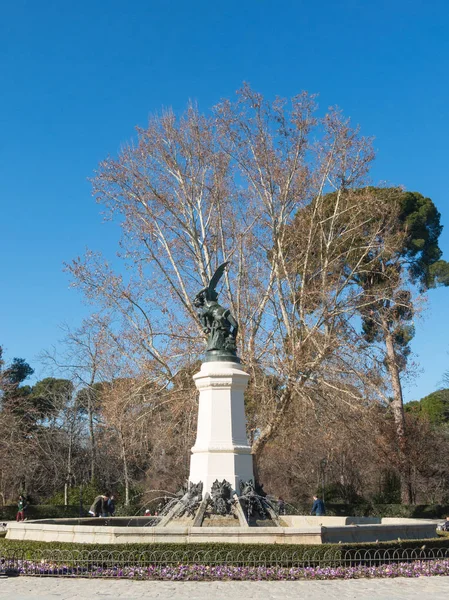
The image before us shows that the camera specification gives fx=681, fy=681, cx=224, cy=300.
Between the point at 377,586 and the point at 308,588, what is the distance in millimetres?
1223

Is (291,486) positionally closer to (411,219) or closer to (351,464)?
(351,464)

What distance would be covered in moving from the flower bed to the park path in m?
0.21

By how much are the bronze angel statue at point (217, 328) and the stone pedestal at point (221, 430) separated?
396 mm

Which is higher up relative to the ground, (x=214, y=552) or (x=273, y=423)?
(x=273, y=423)

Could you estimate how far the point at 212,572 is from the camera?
12.1 metres

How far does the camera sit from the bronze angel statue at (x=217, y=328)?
683 inches

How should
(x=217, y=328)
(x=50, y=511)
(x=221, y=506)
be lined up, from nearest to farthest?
1. (x=221, y=506)
2. (x=217, y=328)
3. (x=50, y=511)

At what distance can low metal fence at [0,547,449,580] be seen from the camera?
12.1 meters

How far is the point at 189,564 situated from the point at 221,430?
4266 mm

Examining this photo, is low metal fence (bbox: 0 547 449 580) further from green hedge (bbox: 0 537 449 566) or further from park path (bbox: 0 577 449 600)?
park path (bbox: 0 577 449 600)

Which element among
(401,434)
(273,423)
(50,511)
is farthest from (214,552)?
(401,434)

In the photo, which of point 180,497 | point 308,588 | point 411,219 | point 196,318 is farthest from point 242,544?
point 411,219

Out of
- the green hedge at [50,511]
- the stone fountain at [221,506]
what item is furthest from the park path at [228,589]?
the green hedge at [50,511]

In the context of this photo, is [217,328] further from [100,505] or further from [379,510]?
[379,510]
